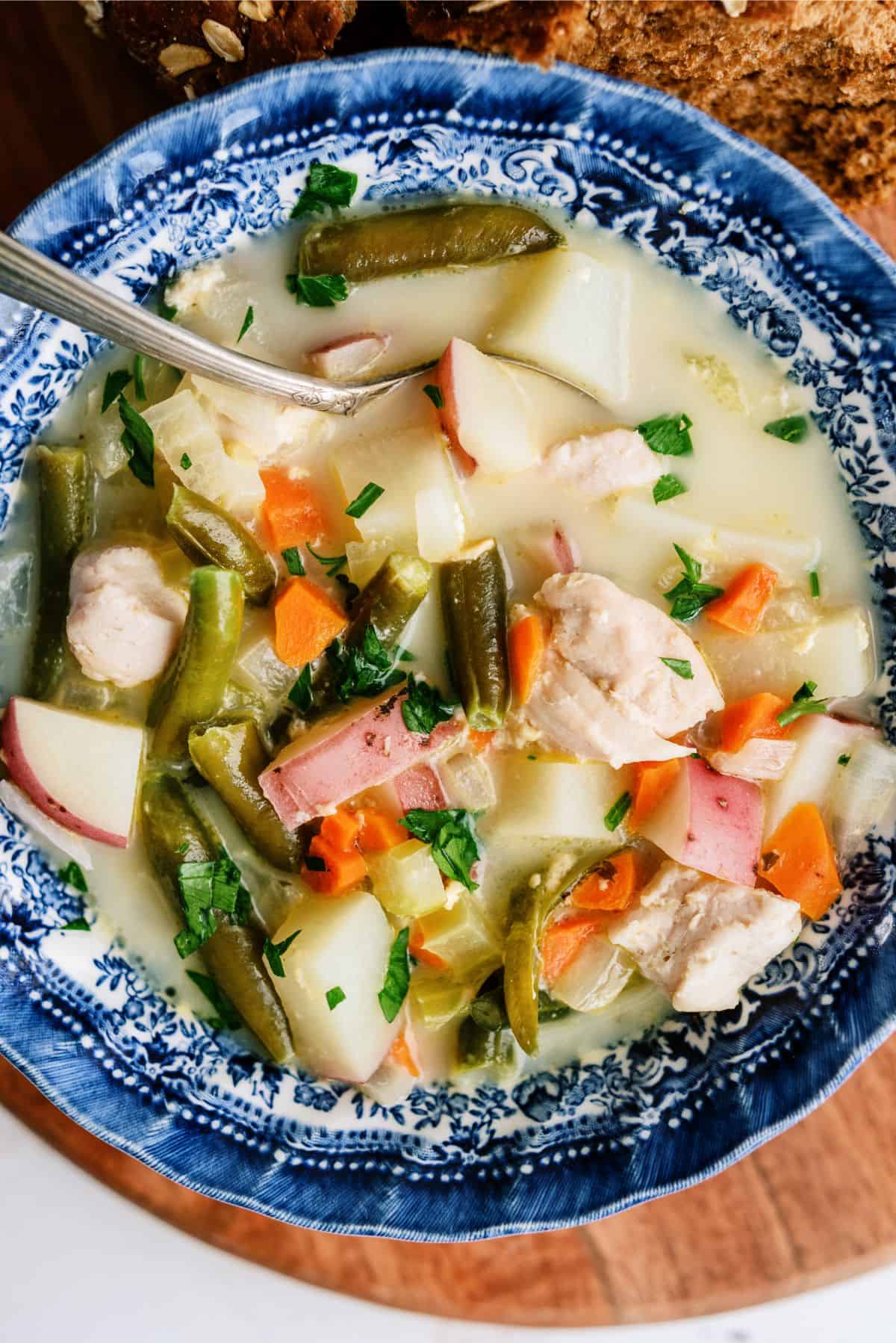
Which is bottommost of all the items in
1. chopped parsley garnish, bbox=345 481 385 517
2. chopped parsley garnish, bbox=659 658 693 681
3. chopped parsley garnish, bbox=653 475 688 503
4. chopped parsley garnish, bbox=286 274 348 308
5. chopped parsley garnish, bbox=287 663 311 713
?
chopped parsley garnish, bbox=287 663 311 713

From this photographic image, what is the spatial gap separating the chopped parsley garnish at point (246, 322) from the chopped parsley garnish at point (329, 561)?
54cm

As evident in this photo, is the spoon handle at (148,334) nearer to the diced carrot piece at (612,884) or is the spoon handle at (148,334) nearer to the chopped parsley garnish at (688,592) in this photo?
the chopped parsley garnish at (688,592)

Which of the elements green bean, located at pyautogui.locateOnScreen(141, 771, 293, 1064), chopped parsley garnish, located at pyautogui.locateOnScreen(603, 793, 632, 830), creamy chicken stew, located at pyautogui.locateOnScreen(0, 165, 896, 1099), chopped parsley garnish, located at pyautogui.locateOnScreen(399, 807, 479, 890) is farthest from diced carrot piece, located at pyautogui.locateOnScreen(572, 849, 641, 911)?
green bean, located at pyautogui.locateOnScreen(141, 771, 293, 1064)

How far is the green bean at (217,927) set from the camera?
3023mm

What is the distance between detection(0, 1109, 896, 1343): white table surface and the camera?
11.2 feet

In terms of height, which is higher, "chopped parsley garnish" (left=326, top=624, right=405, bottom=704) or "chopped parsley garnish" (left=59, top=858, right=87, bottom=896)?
"chopped parsley garnish" (left=326, top=624, right=405, bottom=704)

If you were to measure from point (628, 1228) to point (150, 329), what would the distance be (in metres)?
2.90

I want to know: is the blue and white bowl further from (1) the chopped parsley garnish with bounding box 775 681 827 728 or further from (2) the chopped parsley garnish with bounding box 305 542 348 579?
(2) the chopped parsley garnish with bounding box 305 542 348 579

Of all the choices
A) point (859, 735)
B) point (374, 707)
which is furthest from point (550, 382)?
point (859, 735)

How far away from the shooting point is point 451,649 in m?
3.05

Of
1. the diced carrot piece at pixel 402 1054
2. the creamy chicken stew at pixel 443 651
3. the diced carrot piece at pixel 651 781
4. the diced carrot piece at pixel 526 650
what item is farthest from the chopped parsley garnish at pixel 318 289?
the diced carrot piece at pixel 402 1054

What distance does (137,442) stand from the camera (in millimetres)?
2904

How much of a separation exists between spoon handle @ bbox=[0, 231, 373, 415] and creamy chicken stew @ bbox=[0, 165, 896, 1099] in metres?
0.09

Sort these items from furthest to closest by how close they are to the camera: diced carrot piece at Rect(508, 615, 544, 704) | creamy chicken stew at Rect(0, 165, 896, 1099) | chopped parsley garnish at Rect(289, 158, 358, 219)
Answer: diced carrot piece at Rect(508, 615, 544, 704)
creamy chicken stew at Rect(0, 165, 896, 1099)
chopped parsley garnish at Rect(289, 158, 358, 219)
